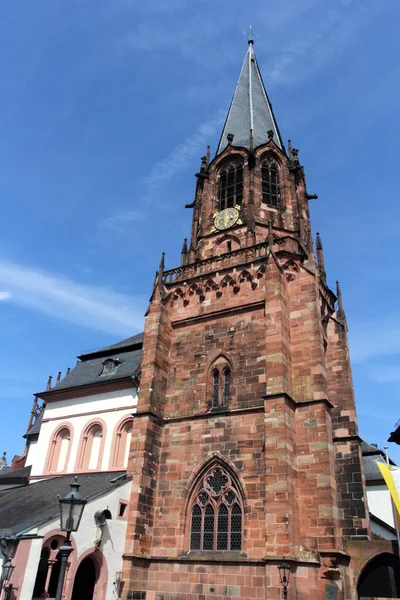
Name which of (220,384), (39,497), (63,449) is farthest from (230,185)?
(39,497)

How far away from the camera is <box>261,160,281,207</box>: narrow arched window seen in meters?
23.9

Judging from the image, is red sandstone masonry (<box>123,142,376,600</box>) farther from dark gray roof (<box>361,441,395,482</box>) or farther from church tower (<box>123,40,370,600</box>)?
dark gray roof (<box>361,441,395,482</box>)

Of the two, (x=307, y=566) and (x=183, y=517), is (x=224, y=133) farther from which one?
(x=307, y=566)

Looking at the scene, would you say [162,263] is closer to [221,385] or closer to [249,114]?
[221,385]

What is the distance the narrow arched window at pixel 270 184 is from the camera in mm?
23938

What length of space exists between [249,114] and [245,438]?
20.5 meters

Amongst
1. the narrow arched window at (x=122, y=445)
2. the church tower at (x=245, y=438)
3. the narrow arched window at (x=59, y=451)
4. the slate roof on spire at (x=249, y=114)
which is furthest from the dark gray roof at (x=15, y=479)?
the slate roof on spire at (x=249, y=114)

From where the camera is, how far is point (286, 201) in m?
24.0

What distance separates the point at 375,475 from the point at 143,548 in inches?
642

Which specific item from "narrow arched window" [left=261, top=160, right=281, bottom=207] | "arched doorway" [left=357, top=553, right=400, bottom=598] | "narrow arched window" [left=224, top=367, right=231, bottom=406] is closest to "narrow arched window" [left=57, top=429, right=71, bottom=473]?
"narrow arched window" [left=224, top=367, right=231, bottom=406]

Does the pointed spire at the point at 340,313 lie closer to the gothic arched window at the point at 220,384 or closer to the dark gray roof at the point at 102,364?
the gothic arched window at the point at 220,384

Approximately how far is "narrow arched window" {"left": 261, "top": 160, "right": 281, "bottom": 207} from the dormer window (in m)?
10.4

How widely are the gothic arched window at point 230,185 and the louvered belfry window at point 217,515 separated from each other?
1325 cm

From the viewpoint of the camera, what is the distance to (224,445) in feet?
52.2
